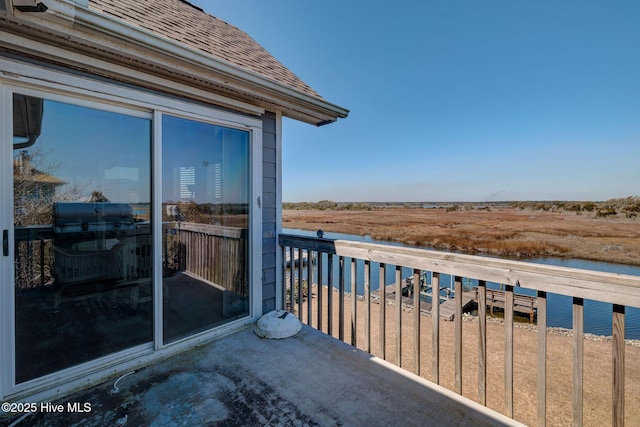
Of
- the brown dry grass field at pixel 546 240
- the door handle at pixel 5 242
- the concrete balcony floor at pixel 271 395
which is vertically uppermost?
the door handle at pixel 5 242

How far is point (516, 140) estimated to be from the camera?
1711 centimetres

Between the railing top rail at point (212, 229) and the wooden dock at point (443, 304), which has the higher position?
the railing top rail at point (212, 229)

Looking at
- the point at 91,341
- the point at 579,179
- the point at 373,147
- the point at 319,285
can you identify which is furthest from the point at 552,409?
the point at 579,179

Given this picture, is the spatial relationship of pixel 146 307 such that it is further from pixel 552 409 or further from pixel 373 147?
pixel 373 147

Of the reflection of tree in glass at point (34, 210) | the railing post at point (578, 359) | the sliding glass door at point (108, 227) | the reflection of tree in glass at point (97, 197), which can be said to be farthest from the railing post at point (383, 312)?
the reflection of tree in glass at point (34, 210)

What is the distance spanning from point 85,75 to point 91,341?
5.48ft

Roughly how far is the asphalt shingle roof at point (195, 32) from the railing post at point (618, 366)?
248 cm

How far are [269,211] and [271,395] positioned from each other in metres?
1.52

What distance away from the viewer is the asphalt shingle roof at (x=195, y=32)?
1746mm

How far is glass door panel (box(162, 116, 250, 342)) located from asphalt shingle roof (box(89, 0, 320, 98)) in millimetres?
558

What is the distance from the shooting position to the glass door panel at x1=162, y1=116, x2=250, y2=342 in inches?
78.4

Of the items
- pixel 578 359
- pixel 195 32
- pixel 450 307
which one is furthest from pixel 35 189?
pixel 450 307

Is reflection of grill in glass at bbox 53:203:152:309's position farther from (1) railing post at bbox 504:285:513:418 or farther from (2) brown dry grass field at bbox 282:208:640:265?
(2) brown dry grass field at bbox 282:208:640:265

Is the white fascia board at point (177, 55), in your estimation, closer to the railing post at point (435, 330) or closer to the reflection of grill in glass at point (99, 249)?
the reflection of grill in glass at point (99, 249)
